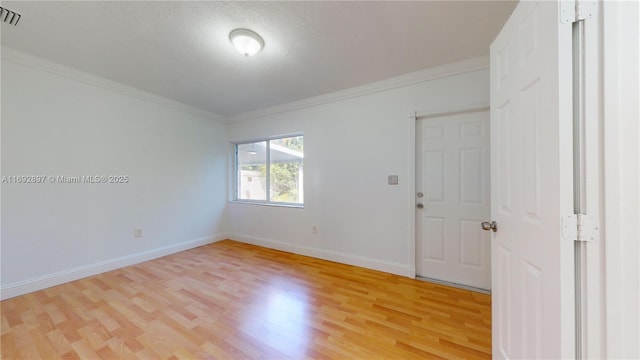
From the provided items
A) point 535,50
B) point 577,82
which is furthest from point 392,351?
point 535,50

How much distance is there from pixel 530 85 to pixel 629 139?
400 millimetres

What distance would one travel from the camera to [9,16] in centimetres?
174

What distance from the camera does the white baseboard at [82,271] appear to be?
2.20 meters

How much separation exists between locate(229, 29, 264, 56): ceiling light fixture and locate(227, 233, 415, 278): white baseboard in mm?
2671

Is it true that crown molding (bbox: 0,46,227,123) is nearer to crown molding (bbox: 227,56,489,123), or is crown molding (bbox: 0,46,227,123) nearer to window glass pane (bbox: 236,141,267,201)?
window glass pane (bbox: 236,141,267,201)

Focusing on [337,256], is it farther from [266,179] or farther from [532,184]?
[532,184]

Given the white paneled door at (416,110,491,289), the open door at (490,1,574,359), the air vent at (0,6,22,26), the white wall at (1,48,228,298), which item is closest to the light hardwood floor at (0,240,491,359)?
the white paneled door at (416,110,491,289)

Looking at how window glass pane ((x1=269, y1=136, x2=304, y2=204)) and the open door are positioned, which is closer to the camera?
the open door

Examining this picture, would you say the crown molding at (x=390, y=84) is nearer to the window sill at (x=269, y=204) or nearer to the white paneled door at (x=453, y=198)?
the white paneled door at (x=453, y=198)

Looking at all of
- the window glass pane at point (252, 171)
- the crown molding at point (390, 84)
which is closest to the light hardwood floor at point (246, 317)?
the window glass pane at point (252, 171)

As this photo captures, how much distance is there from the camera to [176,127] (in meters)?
3.59

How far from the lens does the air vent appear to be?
66.3 inches

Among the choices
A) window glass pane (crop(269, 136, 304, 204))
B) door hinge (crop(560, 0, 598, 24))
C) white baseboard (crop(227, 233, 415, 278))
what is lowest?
white baseboard (crop(227, 233, 415, 278))

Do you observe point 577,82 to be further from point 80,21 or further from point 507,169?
point 80,21
